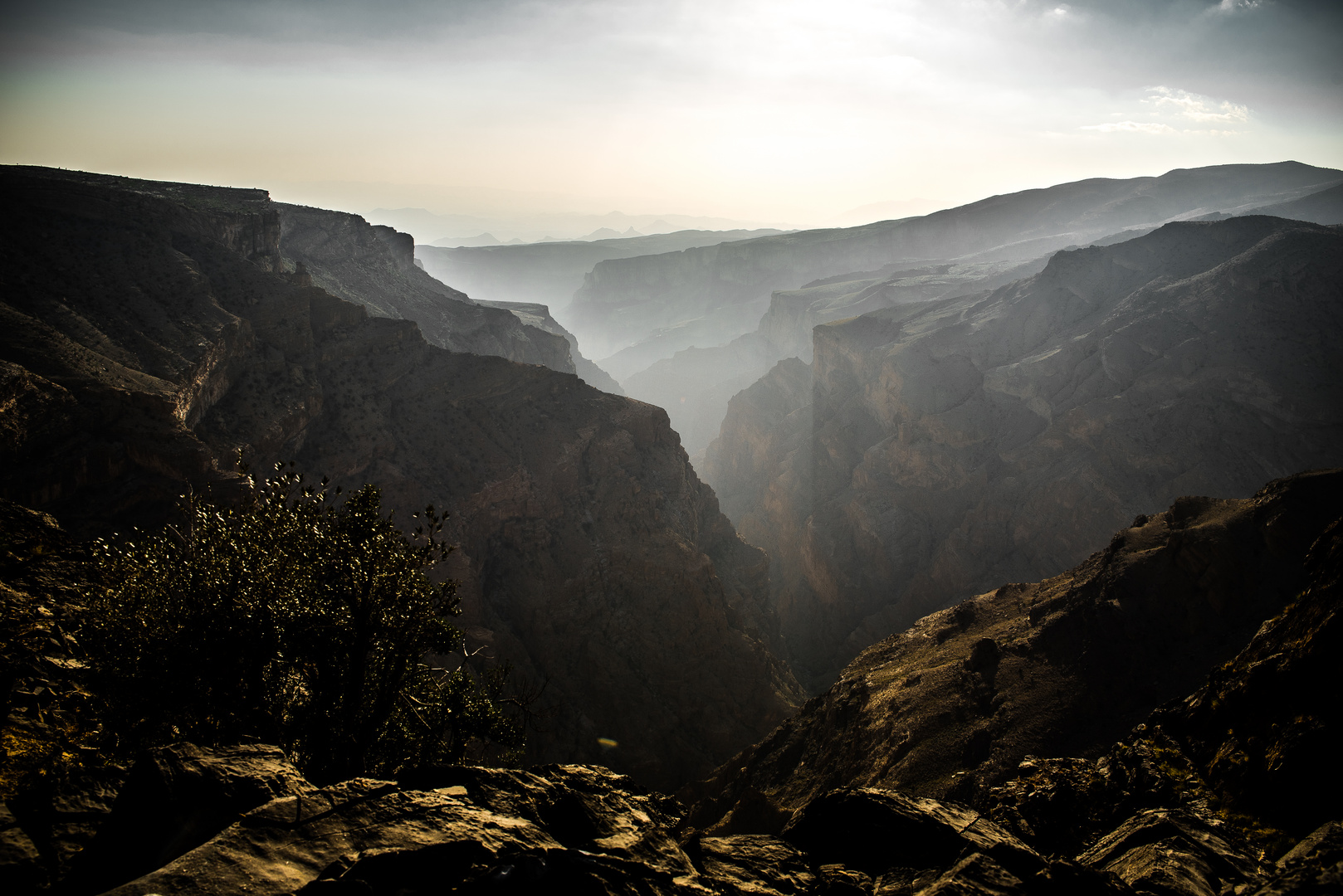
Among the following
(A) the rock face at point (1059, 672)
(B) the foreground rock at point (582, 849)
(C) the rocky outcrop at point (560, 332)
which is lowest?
(A) the rock face at point (1059, 672)

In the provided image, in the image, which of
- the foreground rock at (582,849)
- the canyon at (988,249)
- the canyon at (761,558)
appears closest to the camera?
the foreground rock at (582,849)

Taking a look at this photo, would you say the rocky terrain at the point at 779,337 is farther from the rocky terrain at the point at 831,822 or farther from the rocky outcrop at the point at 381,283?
the rocky terrain at the point at 831,822

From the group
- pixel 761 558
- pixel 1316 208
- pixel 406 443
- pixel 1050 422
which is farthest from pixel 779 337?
pixel 406 443

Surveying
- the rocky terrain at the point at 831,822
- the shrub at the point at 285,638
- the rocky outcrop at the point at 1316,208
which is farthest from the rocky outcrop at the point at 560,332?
the rocky outcrop at the point at 1316,208

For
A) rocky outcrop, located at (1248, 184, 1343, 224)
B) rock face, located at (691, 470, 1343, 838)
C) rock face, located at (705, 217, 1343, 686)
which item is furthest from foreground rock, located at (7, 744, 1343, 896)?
rocky outcrop, located at (1248, 184, 1343, 224)

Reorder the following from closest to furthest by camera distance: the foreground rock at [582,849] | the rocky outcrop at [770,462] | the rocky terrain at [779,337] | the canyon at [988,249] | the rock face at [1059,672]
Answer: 1. the foreground rock at [582,849]
2. the rock face at [1059,672]
3. the rocky outcrop at [770,462]
4. the rocky terrain at [779,337]
5. the canyon at [988,249]

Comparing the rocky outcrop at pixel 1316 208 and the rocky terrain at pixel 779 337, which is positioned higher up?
the rocky outcrop at pixel 1316 208

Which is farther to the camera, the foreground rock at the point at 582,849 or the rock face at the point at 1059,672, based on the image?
the rock face at the point at 1059,672
